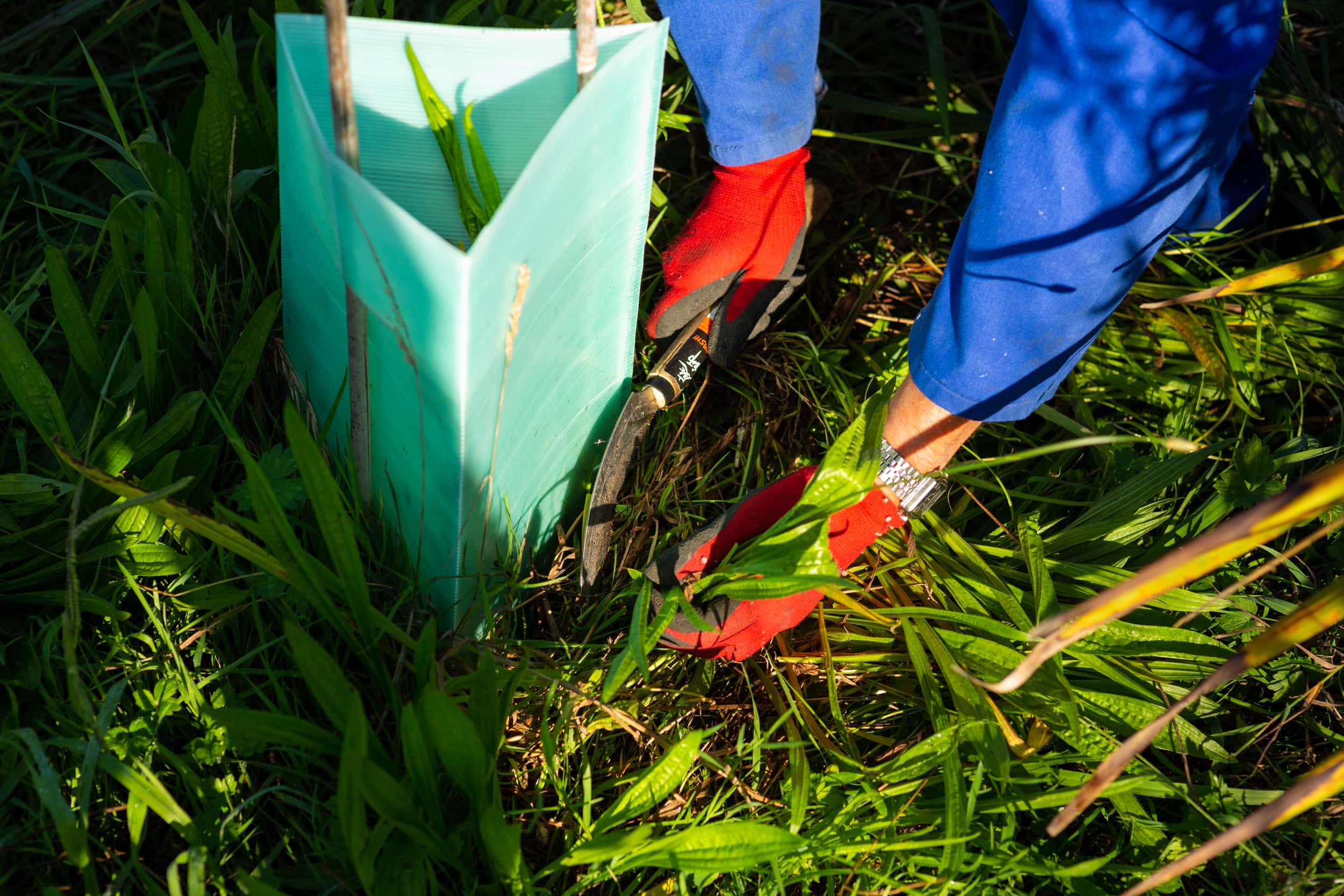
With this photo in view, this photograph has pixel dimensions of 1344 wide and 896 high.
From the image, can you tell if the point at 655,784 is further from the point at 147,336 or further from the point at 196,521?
the point at 147,336

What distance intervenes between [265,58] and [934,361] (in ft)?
3.96

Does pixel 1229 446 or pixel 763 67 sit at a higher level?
pixel 763 67

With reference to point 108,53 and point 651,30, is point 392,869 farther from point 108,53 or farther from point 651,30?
point 108,53

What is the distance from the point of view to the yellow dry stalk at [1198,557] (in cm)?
65

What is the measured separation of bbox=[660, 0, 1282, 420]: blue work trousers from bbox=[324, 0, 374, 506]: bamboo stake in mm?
588

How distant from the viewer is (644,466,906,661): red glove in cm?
114

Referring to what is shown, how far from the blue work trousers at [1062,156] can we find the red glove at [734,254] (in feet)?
0.64

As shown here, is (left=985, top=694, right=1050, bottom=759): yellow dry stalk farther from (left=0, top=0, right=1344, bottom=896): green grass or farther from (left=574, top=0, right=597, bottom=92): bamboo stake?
(left=574, top=0, right=597, bottom=92): bamboo stake

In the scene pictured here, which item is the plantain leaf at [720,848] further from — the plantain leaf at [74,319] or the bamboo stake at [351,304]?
the plantain leaf at [74,319]

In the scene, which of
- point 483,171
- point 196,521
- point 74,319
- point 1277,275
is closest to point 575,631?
point 196,521

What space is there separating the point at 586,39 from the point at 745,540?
0.62 metres

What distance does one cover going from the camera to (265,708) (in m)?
1.05

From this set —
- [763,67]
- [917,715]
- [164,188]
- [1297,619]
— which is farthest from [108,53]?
[1297,619]

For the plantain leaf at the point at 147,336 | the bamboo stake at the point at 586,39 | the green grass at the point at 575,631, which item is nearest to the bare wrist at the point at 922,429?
the green grass at the point at 575,631
